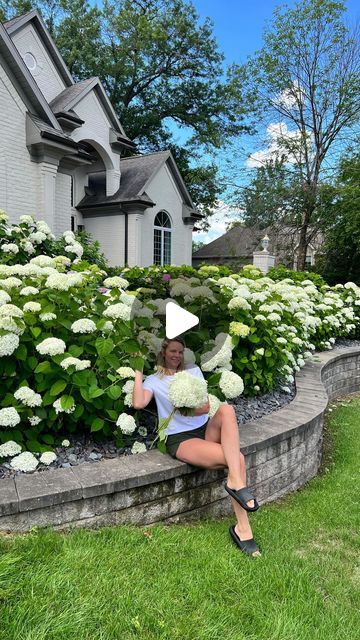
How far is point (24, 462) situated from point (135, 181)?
1521 centimetres

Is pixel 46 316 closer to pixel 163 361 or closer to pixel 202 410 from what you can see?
pixel 163 361

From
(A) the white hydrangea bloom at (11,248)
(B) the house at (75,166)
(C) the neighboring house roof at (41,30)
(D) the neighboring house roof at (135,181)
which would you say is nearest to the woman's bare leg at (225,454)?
(A) the white hydrangea bloom at (11,248)

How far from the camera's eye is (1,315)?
91.3 inches

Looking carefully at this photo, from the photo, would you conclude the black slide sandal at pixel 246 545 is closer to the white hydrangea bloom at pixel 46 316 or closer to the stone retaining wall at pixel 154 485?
the stone retaining wall at pixel 154 485

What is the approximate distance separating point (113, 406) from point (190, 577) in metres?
1.02

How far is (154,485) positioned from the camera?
7.45ft

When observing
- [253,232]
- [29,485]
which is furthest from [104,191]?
[29,485]

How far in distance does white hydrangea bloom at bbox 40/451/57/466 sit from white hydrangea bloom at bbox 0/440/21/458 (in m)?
0.13

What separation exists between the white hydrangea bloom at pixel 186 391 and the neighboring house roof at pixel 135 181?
44.0 ft

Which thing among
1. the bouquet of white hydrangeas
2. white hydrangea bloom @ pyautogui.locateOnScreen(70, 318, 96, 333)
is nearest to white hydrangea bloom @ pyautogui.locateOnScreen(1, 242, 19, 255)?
white hydrangea bloom @ pyautogui.locateOnScreen(70, 318, 96, 333)

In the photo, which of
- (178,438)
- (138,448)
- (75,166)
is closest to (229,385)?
(178,438)

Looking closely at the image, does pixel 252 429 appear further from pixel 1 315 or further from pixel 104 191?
pixel 104 191

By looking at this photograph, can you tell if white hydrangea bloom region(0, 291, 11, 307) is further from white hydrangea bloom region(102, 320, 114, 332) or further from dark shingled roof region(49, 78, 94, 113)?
dark shingled roof region(49, 78, 94, 113)

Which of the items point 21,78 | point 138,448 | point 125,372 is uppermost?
point 21,78
